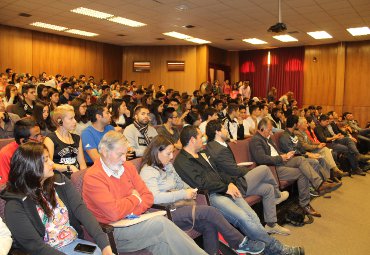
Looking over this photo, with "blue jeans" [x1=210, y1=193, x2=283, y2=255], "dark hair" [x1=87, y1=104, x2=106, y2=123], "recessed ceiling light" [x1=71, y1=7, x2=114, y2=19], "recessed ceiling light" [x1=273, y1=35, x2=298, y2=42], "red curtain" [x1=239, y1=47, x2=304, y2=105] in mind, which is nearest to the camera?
"blue jeans" [x1=210, y1=193, x2=283, y2=255]

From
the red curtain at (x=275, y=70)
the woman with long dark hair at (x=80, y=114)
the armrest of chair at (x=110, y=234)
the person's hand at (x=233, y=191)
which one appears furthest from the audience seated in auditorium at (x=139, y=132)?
the red curtain at (x=275, y=70)

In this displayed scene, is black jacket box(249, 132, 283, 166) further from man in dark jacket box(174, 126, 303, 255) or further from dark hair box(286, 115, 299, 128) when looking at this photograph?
dark hair box(286, 115, 299, 128)

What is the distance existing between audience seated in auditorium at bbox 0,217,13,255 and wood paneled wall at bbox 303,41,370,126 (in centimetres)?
1364

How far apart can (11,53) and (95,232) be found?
1156cm

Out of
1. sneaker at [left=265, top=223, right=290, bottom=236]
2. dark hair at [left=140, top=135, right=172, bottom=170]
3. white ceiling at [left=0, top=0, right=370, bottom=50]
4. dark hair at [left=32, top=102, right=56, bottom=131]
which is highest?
white ceiling at [left=0, top=0, right=370, bottom=50]

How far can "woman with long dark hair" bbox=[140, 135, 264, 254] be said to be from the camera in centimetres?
275

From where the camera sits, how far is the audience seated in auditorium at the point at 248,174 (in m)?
3.72

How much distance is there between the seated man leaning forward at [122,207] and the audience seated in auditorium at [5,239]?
2.04 ft

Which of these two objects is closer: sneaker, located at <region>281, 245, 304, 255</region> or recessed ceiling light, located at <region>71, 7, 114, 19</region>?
sneaker, located at <region>281, 245, 304, 255</region>

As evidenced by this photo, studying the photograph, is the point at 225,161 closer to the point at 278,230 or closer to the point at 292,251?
the point at 278,230

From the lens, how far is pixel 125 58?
15.6 metres

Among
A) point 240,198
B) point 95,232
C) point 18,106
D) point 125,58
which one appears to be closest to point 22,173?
point 95,232

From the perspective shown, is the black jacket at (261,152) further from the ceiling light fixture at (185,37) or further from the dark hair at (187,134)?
the ceiling light fixture at (185,37)

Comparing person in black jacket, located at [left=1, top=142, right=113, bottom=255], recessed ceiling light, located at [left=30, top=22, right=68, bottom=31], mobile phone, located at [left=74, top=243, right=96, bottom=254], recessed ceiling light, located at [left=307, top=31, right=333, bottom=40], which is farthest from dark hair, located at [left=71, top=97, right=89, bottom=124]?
recessed ceiling light, located at [left=307, top=31, right=333, bottom=40]
